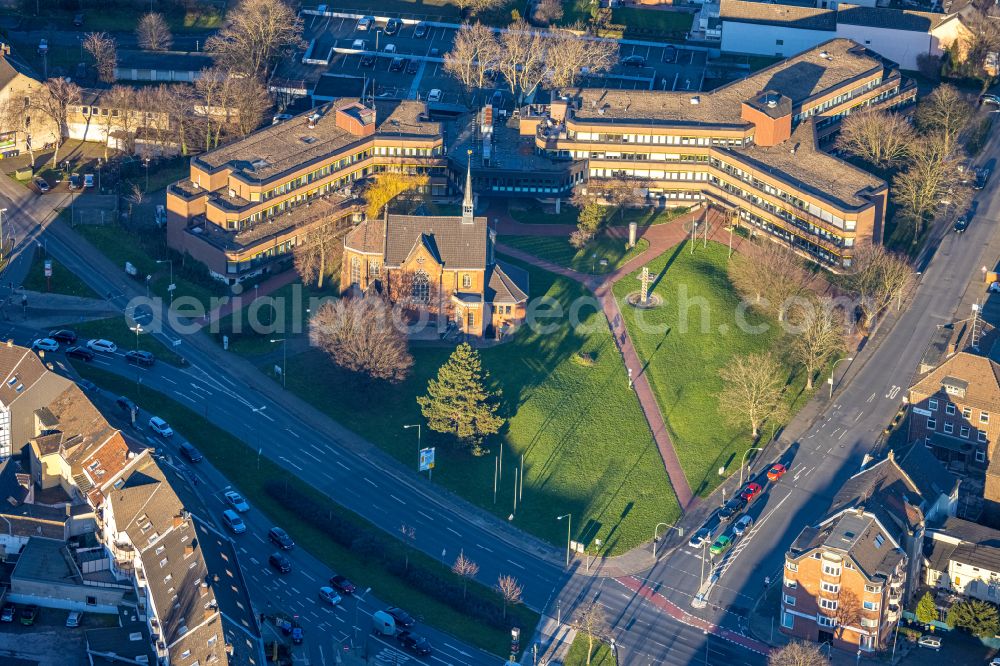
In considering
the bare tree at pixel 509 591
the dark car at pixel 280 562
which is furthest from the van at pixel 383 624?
the bare tree at pixel 509 591

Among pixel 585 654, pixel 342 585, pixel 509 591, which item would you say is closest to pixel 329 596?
pixel 342 585

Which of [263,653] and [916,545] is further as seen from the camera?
[916,545]

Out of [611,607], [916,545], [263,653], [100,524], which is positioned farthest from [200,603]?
[916,545]

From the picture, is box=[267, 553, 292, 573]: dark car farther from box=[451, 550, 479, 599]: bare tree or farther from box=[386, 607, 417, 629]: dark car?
box=[451, 550, 479, 599]: bare tree

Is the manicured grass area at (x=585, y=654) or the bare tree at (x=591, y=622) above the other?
the bare tree at (x=591, y=622)

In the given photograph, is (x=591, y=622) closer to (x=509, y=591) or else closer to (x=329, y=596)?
(x=509, y=591)

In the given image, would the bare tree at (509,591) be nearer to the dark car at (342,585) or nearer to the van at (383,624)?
the van at (383,624)

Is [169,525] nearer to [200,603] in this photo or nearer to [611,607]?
[200,603]
